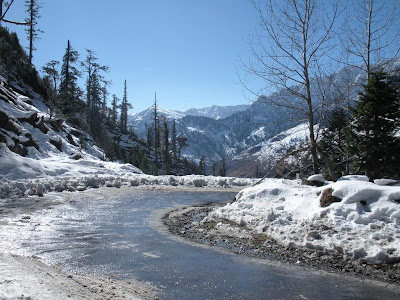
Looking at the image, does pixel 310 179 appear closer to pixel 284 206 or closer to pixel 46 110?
pixel 284 206

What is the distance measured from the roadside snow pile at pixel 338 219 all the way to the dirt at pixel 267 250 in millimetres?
186

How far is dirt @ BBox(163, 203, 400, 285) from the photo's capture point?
219 inches

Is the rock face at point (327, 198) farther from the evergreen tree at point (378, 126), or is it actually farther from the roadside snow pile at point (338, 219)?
the evergreen tree at point (378, 126)

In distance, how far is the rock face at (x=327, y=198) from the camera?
7.61m

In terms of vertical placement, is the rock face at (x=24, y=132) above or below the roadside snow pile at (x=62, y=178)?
above

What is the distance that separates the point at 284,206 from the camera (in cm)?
862

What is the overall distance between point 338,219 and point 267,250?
1721mm

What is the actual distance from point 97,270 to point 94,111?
63.1 metres

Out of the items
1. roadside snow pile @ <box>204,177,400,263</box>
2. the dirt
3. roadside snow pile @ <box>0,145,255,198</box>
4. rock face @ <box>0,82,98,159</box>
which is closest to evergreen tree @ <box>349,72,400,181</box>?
roadside snow pile @ <box>204,177,400,263</box>

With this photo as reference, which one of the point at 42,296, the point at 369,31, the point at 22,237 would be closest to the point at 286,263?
the point at 42,296

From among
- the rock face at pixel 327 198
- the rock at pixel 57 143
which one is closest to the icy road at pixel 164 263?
the rock face at pixel 327 198

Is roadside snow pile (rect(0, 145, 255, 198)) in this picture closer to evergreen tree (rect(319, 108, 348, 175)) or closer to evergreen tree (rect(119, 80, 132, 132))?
evergreen tree (rect(319, 108, 348, 175))

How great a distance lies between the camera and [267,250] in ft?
23.3

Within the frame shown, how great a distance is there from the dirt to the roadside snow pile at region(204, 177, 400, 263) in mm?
186
